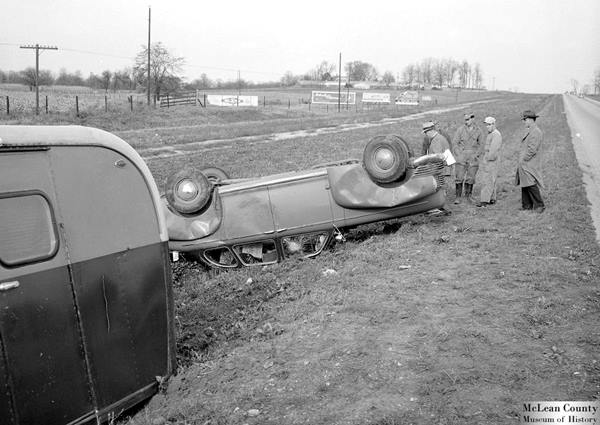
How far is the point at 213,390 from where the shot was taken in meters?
4.43

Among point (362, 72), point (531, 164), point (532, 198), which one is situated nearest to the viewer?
point (531, 164)

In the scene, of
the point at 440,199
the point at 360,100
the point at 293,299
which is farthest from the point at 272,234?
the point at 360,100

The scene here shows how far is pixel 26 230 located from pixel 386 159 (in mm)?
5162

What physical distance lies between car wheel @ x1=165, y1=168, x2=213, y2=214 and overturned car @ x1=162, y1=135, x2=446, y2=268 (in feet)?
0.04

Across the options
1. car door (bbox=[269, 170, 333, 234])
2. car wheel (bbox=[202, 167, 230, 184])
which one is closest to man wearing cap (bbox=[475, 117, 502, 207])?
car door (bbox=[269, 170, 333, 234])

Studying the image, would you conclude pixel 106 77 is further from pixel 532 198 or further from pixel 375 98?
pixel 532 198

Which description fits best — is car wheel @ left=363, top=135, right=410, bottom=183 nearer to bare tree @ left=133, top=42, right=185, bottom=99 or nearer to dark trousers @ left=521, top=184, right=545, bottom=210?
dark trousers @ left=521, top=184, right=545, bottom=210

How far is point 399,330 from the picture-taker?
5.12m

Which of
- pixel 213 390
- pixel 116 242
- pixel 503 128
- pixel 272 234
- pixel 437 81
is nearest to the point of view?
pixel 116 242

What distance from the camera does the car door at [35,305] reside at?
338 centimetres

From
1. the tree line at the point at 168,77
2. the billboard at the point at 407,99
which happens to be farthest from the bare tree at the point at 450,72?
the billboard at the point at 407,99

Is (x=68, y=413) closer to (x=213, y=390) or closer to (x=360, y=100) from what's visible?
(x=213, y=390)

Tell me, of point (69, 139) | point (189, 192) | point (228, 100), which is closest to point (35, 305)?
point (69, 139)

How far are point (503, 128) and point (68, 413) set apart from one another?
101ft
